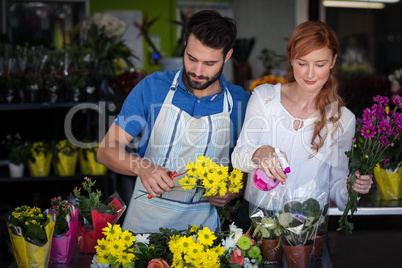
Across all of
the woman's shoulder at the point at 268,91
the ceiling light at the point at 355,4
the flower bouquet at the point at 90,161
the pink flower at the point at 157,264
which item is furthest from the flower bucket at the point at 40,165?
the ceiling light at the point at 355,4

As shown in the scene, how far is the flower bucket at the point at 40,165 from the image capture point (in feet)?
12.4

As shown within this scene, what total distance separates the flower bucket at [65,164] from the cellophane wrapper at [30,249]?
87.1 inches

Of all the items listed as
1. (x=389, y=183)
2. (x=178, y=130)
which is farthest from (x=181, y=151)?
(x=389, y=183)

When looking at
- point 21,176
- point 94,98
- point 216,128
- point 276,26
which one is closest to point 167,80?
point 216,128

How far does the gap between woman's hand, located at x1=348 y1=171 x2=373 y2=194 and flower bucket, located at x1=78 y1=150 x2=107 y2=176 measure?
98.0 inches

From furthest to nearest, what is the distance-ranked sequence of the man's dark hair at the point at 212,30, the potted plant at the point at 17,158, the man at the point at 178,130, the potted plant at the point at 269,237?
the potted plant at the point at 17,158
the man at the point at 178,130
the man's dark hair at the point at 212,30
the potted plant at the point at 269,237

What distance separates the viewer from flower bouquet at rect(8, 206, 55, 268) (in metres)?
1.56

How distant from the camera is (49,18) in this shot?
25.1 feet

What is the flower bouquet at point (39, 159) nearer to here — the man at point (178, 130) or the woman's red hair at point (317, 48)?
the man at point (178, 130)

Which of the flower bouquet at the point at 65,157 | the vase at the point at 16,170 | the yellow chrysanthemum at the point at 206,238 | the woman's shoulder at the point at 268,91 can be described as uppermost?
the woman's shoulder at the point at 268,91

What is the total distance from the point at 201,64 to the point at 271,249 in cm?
79

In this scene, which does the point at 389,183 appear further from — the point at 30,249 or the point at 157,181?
the point at 30,249

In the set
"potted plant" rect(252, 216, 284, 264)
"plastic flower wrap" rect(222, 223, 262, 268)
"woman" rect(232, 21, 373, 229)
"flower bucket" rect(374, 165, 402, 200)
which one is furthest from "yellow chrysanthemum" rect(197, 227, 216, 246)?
"flower bucket" rect(374, 165, 402, 200)

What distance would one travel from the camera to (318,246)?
5.45 feet
